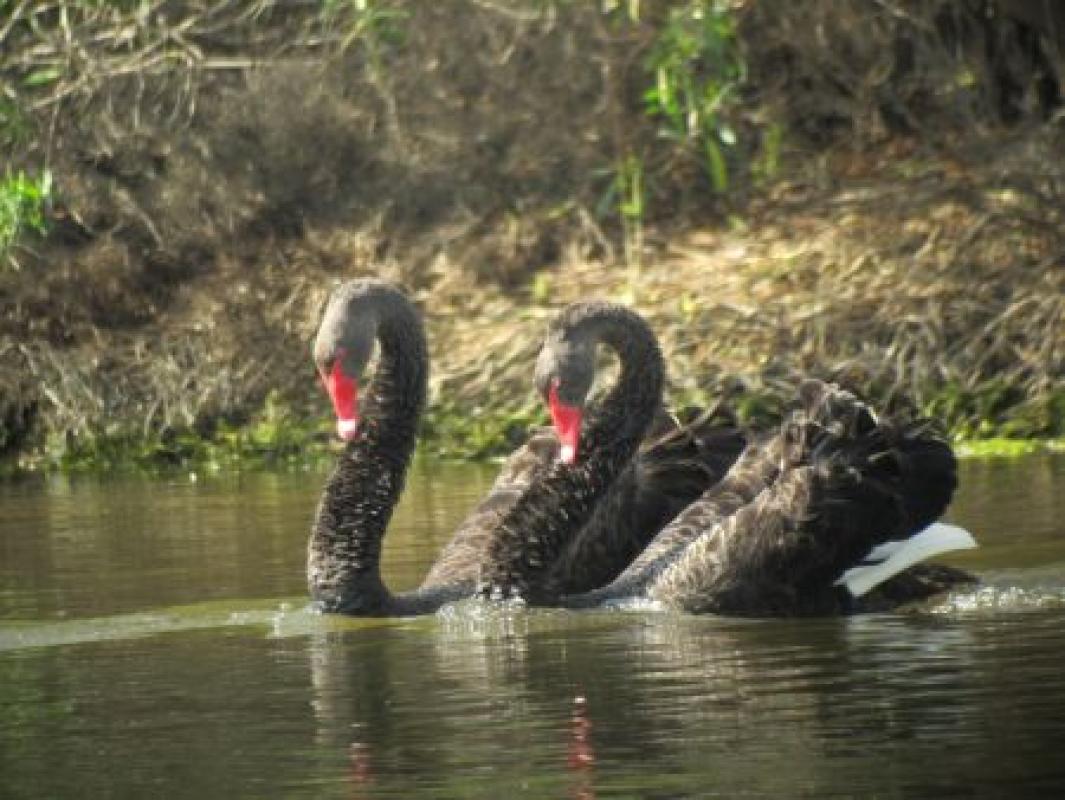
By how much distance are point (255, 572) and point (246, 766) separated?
4163 millimetres

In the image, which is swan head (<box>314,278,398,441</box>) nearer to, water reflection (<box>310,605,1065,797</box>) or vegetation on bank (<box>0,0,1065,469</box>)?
water reflection (<box>310,605,1065,797</box>)

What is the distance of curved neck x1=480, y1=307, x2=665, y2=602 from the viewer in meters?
9.54

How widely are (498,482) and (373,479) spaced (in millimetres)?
573

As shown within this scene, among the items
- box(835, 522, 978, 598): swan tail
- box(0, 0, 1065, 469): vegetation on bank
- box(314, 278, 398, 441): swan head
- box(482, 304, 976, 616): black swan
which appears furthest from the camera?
box(0, 0, 1065, 469): vegetation on bank

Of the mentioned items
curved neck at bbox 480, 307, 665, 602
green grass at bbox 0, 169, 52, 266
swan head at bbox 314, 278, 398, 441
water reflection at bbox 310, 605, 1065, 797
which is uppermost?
green grass at bbox 0, 169, 52, 266

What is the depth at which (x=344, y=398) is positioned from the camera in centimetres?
951

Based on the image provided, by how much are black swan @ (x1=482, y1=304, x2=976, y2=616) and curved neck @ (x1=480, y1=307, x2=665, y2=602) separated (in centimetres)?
5

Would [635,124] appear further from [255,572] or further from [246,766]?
[246,766]

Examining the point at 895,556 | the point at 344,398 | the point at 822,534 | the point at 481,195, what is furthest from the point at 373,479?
the point at 481,195

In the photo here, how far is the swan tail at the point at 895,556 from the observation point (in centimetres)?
905

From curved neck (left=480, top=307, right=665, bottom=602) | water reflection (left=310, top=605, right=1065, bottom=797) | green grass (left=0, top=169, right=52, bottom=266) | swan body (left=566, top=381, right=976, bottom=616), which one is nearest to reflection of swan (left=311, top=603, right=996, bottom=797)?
water reflection (left=310, top=605, right=1065, bottom=797)

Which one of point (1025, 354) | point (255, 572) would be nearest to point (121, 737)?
point (255, 572)

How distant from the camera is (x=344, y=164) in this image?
17.8m

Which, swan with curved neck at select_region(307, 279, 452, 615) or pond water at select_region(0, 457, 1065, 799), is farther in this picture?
swan with curved neck at select_region(307, 279, 452, 615)
